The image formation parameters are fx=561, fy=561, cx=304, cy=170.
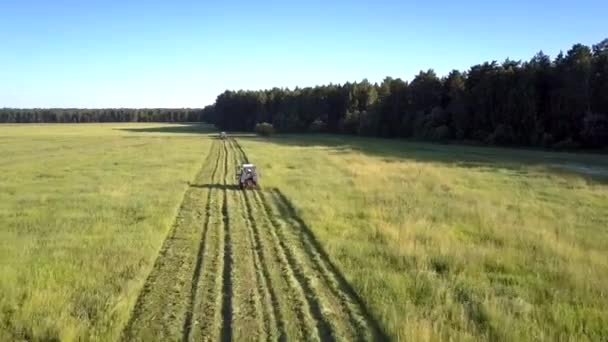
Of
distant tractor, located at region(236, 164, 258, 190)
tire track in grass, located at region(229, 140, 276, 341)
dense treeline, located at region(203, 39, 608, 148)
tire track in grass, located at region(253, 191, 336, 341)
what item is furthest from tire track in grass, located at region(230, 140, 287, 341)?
dense treeline, located at region(203, 39, 608, 148)

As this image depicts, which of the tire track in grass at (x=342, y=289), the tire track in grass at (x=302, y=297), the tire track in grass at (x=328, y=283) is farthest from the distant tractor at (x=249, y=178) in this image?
the tire track in grass at (x=302, y=297)

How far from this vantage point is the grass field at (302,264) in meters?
8.53

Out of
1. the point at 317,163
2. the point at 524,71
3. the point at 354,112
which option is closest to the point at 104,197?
the point at 317,163

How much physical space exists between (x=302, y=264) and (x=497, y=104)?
6765cm

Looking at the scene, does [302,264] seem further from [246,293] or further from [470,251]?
[470,251]

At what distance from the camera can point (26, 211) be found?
19219mm

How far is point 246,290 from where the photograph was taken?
10242mm

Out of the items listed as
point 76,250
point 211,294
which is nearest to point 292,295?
Result: point 211,294

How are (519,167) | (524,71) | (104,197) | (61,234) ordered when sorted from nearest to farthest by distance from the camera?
(61,234) < (104,197) < (519,167) < (524,71)

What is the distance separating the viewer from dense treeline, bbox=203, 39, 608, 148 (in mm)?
62156

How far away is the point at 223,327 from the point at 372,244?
652cm

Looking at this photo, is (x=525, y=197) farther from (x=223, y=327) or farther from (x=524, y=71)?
(x=524, y=71)

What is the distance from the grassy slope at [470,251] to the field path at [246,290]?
588mm

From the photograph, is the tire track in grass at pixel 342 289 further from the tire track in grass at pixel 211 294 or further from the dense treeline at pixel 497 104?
the dense treeline at pixel 497 104
